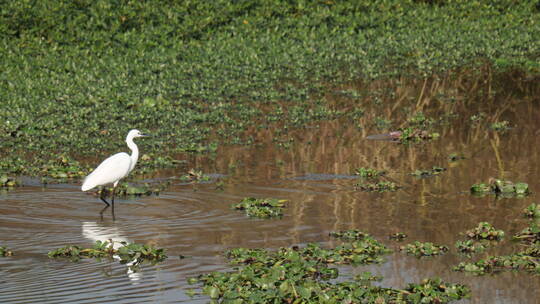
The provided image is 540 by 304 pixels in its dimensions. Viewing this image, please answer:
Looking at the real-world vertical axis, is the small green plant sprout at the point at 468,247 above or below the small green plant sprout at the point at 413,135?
below

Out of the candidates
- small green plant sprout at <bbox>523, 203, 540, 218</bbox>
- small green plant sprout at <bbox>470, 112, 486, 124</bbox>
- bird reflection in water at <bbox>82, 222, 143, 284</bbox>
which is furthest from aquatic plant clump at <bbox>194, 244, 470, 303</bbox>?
small green plant sprout at <bbox>470, 112, 486, 124</bbox>

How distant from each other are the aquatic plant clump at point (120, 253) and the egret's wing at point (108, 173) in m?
2.67

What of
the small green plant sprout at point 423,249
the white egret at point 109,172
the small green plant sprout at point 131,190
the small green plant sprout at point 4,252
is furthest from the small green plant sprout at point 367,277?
the small green plant sprout at point 131,190

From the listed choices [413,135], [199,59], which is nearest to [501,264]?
[413,135]

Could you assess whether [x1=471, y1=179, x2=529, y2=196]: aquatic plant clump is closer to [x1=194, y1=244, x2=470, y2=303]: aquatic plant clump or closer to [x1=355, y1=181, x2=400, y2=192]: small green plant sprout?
[x1=355, y1=181, x2=400, y2=192]: small green plant sprout

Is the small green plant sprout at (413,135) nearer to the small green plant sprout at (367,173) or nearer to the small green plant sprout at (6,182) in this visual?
the small green plant sprout at (367,173)

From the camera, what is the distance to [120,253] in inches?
374

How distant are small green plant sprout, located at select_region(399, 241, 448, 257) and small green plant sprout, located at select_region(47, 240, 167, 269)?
7.50 feet

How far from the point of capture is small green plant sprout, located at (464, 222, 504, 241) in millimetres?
10070

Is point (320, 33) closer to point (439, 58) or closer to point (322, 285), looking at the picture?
point (439, 58)

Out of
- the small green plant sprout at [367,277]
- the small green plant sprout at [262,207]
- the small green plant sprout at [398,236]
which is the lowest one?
the small green plant sprout at [367,277]

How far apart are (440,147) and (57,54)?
10057 millimetres

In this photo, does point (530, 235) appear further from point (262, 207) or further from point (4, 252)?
point (4, 252)

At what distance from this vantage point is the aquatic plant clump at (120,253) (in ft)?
30.9
